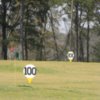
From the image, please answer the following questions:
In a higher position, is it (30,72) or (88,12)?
(88,12)

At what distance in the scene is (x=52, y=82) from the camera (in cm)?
2381

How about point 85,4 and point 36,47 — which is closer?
point 85,4

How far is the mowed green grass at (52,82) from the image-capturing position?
16312 millimetres

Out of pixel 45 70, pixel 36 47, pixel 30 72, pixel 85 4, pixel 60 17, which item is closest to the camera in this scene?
pixel 30 72

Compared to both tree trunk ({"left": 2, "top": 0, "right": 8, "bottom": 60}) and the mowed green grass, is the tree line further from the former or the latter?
the mowed green grass

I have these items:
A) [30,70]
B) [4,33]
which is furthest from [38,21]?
[30,70]

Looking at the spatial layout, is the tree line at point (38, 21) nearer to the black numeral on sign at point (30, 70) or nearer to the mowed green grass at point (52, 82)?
the mowed green grass at point (52, 82)

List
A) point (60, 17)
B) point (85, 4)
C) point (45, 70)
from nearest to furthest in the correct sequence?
point (45, 70) < point (85, 4) < point (60, 17)

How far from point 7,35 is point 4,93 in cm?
5186

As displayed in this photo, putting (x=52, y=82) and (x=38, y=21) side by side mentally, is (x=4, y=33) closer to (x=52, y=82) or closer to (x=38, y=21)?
(x=38, y=21)

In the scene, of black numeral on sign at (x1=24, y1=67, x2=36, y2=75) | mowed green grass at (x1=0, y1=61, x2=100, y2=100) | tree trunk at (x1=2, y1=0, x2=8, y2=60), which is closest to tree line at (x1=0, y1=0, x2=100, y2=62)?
tree trunk at (x1=2, y1=0, x2=8, y2=60)

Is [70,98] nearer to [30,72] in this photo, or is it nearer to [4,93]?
[4,93]

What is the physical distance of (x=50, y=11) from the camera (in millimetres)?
74438

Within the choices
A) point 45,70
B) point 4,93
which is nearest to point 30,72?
point 4,93
